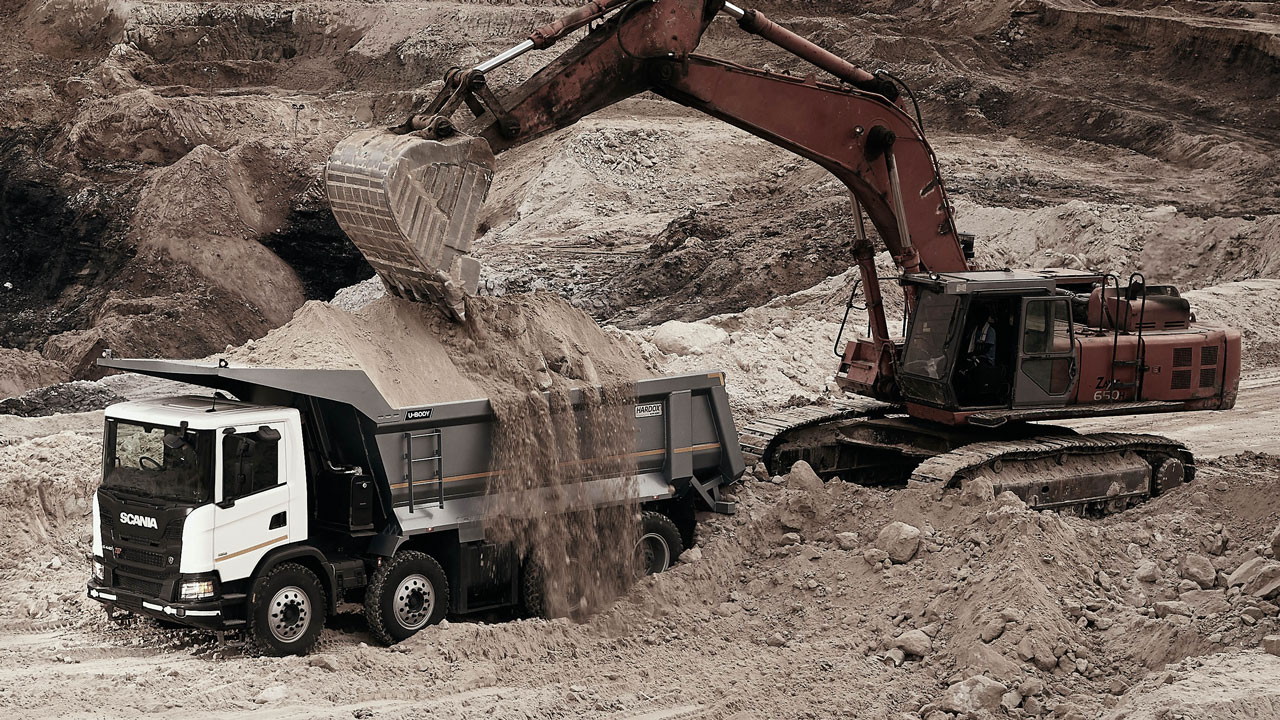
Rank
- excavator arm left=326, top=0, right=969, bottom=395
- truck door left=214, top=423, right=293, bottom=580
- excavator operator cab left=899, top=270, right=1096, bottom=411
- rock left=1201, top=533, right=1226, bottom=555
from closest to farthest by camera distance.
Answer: truck door left=214, top=423, right=293, bottom=580 → excavator arm left=326, top=0, right=969, bottom=395 → rock left=1201, top=533, right=1226, bottom=555 → excavator operator cab left=899, top=270, right=1096, bottom=411

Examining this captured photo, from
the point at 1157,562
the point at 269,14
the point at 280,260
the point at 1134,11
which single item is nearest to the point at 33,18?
the point at 269,14

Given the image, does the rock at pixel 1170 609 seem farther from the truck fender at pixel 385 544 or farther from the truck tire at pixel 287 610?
the truck tire at pixel 287 610

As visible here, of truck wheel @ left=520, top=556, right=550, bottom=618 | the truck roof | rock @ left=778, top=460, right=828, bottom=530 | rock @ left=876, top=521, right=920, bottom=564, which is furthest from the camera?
rock @ left=778, top=460, right=828, bottom=530

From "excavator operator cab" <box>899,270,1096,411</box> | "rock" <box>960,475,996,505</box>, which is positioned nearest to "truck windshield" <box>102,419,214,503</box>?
"rock" <box>960,475,996,505</box>

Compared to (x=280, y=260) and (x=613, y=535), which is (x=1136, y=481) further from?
(x=280, y=260)

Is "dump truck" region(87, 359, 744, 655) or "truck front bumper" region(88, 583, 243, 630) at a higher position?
"dump truck" region(87, 359, 744, 655)

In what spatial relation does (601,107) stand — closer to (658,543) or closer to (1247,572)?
(658,543)

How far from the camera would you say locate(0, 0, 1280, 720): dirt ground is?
834 cm

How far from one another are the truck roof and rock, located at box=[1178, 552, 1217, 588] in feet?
21.2

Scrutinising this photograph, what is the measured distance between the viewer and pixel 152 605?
849 centimetres

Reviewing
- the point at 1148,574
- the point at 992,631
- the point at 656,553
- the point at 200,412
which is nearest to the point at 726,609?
the point at 656,553

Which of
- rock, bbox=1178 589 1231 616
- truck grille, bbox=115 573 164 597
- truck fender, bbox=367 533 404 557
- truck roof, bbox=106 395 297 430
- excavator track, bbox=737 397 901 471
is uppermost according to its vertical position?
truck roof, bbox=106 395 297 430

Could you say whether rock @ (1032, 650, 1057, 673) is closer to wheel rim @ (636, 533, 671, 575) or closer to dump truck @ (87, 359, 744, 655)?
wheel rim @ (636, 533, 671, 575)

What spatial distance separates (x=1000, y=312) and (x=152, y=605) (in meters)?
7.30
